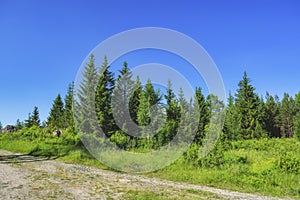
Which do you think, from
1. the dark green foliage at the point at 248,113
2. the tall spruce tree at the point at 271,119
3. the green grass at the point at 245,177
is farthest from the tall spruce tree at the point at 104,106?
the tall spruce tree at the point at 271,119

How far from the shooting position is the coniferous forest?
35.3ft

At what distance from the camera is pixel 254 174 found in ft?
33.2

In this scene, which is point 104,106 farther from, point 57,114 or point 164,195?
point 57,114

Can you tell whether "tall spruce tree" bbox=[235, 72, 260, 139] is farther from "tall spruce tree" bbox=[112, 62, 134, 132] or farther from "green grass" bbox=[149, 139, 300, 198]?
"green grass" bbox=[149, 139, 300, 198]

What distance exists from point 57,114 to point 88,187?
2049 inches

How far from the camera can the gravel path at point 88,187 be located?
7.15 metres

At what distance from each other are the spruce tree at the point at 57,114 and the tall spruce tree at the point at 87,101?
23.2 meters

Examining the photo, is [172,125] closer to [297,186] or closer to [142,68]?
[142,68]

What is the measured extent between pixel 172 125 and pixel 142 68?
21.9 metres

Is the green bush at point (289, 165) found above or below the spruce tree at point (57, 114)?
below

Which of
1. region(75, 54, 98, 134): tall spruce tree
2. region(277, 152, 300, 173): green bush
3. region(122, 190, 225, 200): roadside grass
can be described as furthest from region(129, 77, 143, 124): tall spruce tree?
region(122, 190, 225, 200): roadside grass

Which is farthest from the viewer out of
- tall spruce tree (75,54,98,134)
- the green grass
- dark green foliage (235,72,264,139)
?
dark green foliage (235,72,264,139)

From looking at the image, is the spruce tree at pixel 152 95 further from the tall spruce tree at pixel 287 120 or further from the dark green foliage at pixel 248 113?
the tall spruce tree at pixel 287 120

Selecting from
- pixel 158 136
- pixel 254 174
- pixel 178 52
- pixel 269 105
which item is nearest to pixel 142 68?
pixel 178 52
